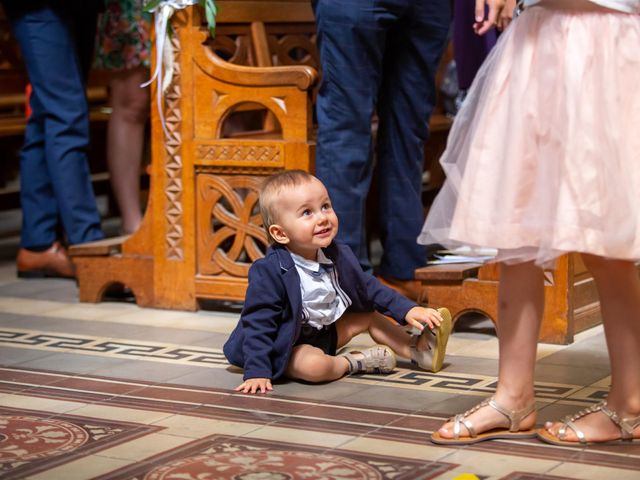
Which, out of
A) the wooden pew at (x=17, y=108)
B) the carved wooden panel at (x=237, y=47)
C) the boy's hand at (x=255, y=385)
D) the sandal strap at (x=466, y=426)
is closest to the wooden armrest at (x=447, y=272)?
the boy's hand at (x=255, y=385)

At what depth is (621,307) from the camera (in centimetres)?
307

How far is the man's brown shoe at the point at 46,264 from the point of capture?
18.5 feet

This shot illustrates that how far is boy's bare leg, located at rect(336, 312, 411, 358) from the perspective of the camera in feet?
13.1

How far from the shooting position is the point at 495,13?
10.4 feet

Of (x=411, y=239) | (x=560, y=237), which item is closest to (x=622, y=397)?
(x=560, y=237)

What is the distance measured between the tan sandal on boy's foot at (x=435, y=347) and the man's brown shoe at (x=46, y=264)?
2138 millimetres

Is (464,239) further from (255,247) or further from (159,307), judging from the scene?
(159,307)

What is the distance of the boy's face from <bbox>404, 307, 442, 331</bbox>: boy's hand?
1.05 feet

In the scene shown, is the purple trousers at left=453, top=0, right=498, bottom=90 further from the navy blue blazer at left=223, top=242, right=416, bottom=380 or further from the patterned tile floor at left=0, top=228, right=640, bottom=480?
the navy blue blazer at left=223, top=242, right=416, bottom=380

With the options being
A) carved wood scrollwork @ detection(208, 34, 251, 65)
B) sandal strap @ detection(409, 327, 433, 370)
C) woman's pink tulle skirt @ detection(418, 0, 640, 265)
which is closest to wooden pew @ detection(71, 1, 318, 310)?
carved wood scrollwork @ detection(208, 34, 251, 65)

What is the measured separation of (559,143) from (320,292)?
1088 mm

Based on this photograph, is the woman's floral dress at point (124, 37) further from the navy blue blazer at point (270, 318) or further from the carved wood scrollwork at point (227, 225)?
the navy blue blazer at point (270, 318)

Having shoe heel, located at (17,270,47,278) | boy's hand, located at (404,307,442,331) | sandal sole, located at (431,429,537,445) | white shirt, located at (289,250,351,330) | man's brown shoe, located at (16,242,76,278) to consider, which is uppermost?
white shirt, located at (289,250,351,330)

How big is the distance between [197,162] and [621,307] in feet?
6.93
